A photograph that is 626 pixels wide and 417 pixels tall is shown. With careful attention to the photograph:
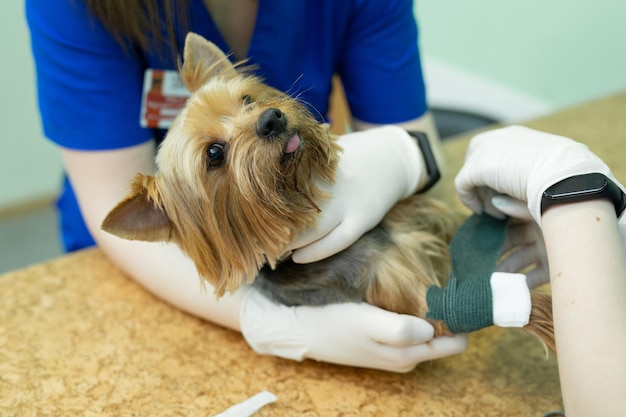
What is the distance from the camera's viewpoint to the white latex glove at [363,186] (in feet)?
3.19

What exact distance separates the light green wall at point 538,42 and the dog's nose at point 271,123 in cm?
173

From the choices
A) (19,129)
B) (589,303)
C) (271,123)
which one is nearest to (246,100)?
(271,123)

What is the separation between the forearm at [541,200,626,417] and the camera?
2.19ft

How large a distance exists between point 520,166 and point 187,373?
0.63m

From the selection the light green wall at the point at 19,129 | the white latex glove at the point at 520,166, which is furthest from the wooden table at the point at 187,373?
the light green wall at the point at 19,129

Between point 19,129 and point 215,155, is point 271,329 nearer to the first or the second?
point 215,155

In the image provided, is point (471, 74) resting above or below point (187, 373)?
below

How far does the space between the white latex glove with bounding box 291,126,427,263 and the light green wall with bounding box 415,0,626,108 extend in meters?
1.51

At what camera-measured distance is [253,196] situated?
94 centimetres

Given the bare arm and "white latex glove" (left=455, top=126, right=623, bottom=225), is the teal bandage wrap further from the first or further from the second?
the bare arm

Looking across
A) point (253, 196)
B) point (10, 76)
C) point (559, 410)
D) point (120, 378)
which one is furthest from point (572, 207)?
point (10, 76)

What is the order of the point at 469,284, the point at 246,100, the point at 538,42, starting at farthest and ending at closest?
the point at 538,42
the point at 246,100
the point at 469,284

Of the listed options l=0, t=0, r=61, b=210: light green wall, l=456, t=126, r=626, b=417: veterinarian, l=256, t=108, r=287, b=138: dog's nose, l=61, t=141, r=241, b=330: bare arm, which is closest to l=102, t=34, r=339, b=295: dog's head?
l=256, t=108, r=287, b=138: dog's nose

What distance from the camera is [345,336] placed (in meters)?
0.97
